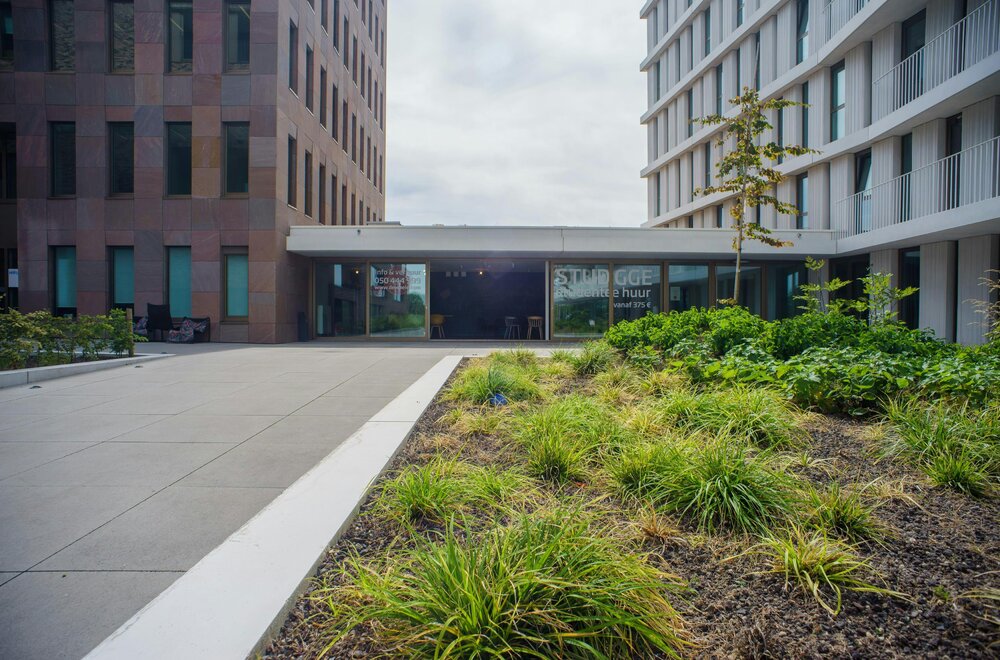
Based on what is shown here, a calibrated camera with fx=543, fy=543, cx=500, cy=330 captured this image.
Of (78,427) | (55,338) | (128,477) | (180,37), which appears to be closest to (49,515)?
(128,477)

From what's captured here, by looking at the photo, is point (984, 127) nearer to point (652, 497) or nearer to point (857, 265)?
point (857, 265)

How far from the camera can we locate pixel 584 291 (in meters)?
20.4

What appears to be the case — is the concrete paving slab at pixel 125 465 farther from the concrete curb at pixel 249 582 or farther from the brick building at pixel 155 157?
the brick building at pixel 155 157

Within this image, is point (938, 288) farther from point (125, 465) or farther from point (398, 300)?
point (125, 465)

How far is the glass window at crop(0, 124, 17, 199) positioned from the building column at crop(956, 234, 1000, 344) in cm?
3114

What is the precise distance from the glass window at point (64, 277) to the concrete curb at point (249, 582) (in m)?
19.7

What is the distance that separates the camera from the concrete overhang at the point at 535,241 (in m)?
18.0

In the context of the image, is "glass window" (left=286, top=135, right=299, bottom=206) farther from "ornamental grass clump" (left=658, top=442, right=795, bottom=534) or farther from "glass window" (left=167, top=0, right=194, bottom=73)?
"ornamental grass clump" (left=658, top=442, right=795, bottom=534)

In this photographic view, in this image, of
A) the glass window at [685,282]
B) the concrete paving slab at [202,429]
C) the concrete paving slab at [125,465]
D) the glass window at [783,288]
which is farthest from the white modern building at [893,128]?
the concrete paving slab at [125,465]

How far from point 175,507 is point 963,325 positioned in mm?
19425

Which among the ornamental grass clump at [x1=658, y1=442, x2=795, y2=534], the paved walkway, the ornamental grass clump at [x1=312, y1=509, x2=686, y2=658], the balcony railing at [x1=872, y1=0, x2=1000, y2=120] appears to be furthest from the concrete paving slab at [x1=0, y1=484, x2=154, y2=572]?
the balcony railing at [x1=872, y1=0, x2=1000, y2=120]

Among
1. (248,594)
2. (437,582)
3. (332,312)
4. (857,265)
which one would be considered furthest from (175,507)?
(857,265)

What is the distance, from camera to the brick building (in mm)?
17281

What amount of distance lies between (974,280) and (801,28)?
13.2 meters
